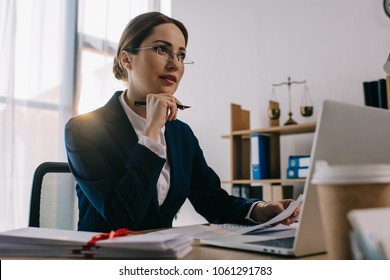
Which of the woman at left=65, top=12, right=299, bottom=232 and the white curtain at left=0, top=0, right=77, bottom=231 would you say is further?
the white curtain at left=0, top=0, right=77, bottom=231

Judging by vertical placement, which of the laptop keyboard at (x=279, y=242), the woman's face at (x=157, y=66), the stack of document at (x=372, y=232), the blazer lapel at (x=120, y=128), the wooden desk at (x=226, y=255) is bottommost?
the wooden desk at (x=226, y=255)

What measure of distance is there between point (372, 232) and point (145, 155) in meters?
0.75

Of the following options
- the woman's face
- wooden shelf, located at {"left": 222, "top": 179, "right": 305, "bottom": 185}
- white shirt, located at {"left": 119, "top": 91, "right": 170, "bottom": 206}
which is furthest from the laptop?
wooden shelf, located at {"left": 222, "top": 179, "right": 305, "bottom": 185}

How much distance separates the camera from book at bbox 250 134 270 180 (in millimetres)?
2781

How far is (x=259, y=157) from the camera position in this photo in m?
2.78

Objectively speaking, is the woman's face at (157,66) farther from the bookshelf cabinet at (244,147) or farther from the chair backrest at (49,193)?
the bookshelf cabinet at (244,147)

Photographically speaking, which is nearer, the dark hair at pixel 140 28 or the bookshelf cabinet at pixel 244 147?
the dark hair at pixel 140 28

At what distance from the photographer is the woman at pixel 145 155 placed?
105 centimetres

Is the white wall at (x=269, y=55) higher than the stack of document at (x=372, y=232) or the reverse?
higher

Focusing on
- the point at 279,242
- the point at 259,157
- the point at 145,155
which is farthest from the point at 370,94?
the point at 279,242

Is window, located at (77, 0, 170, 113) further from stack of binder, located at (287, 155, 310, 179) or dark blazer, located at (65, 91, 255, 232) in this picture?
dark blazer, located at (65, 91, 255, 232)

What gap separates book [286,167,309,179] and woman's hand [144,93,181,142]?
1.55m

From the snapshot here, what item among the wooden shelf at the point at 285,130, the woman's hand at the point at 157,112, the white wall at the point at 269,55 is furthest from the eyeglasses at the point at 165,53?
the white wall at the point at 269,55

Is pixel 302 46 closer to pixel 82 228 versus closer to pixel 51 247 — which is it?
pixel 82 228
